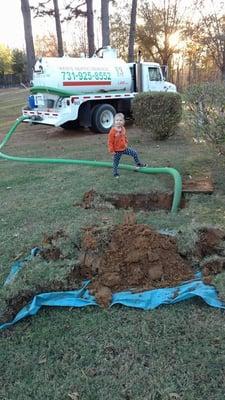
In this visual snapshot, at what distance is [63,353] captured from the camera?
2.64 metres

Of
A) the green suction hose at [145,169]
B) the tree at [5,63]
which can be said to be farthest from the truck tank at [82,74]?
the tree at [5,63]

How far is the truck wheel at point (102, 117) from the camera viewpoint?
473 inches

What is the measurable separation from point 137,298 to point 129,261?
41 cm

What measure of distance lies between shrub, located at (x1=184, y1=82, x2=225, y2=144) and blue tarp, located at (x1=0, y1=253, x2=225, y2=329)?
2970mm

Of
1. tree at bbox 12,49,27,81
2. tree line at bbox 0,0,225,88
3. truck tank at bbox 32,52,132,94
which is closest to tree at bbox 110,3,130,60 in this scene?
tree line at bbox 0,0,225,88

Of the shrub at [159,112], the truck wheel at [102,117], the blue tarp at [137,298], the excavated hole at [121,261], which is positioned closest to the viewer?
the blue tarp at [137,298]

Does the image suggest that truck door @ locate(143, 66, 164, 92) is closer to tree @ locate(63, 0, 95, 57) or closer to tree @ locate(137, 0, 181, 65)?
tree @ locate(63, 0, 95, 57)

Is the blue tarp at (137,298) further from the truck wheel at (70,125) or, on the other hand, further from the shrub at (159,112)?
the truck wheel at (70,125)

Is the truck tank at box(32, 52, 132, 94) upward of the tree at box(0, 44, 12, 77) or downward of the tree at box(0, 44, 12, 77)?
downward

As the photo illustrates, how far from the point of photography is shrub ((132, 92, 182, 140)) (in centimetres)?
948

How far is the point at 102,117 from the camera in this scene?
12250mm

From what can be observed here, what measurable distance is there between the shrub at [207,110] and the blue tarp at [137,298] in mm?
2970

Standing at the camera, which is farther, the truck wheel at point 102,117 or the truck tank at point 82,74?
the truck wheel at point 102,117

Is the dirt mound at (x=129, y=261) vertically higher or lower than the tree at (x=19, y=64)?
lower
